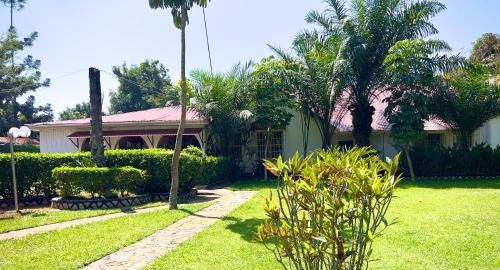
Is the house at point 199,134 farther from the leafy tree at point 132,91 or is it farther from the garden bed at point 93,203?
the leafy tree at point 132,91

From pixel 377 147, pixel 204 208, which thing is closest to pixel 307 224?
pixel 204 208

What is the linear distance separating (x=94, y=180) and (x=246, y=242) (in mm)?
6476

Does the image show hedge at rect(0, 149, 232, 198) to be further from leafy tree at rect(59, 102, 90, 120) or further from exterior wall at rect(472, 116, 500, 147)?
leafy tree at rect(59, 102, 90, 120)

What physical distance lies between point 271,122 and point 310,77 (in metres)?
2.83

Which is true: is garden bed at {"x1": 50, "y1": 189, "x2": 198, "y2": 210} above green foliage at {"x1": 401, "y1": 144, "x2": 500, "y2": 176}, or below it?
below

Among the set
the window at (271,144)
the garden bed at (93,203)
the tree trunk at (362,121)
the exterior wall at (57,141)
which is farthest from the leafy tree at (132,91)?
the garden bed at (93,203)

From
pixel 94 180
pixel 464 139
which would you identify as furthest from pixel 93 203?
pixel 464 139

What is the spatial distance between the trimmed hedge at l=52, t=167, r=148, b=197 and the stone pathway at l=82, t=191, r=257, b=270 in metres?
2.78

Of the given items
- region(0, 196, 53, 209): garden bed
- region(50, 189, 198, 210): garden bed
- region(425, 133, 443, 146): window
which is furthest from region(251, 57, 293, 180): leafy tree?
region(0, 196, 53, 209): garden bed

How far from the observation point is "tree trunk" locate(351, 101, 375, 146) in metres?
18.0

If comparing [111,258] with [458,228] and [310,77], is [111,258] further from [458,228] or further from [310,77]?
[310,77]

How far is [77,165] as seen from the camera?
1309cm

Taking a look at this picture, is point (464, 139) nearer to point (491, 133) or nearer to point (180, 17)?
point (491, 133)

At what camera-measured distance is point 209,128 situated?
18453mm
